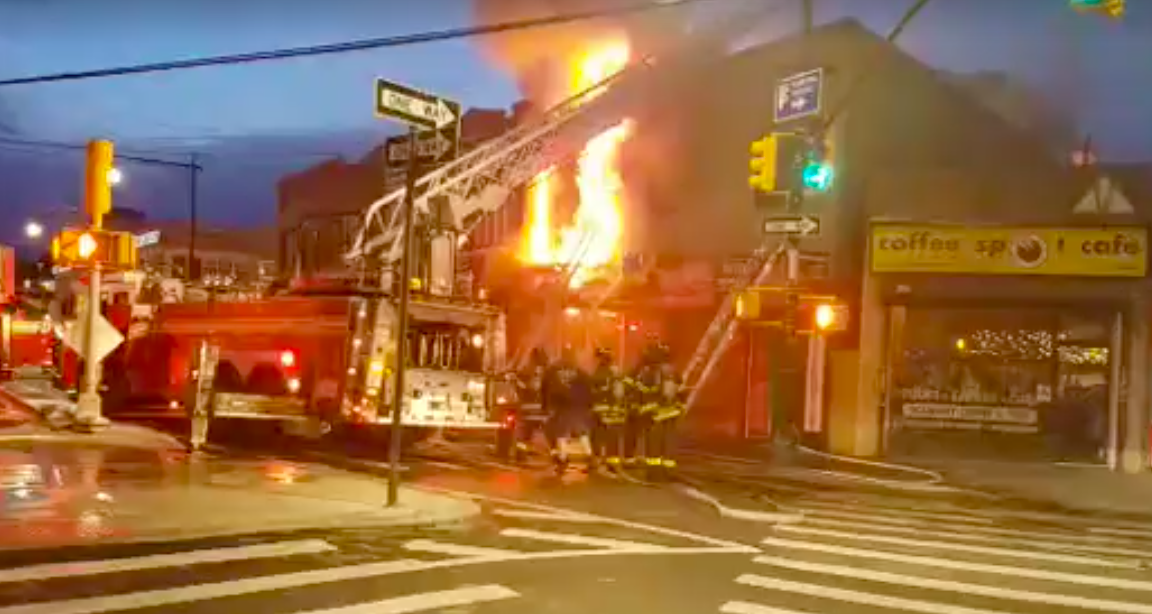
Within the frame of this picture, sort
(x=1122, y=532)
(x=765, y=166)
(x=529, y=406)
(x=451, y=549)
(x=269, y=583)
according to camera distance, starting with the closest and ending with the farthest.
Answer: (x=269, y=583), (x=451, y=549), (x=1122, y=532), (x=765, y=166), (x=529, y=406)

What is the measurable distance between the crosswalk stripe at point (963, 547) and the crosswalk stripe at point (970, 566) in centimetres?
68

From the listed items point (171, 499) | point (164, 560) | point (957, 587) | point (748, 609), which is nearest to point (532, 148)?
point (171, 499)

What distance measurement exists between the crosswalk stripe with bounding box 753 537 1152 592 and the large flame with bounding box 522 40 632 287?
16.7 m

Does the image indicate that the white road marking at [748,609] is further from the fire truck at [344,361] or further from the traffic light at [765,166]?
the traffic light at [765,166]

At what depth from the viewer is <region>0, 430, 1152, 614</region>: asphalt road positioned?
8.17m

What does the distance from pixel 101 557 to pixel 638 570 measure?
139 inches

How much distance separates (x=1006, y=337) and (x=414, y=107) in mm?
14277

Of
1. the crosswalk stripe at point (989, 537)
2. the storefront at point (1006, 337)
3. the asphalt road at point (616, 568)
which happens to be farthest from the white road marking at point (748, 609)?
the storefront at point (1006, 337)

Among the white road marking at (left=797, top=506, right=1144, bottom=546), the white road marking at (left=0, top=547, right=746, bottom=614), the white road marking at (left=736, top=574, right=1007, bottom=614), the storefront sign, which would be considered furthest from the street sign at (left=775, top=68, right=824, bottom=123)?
the white road marking at (left=736, top=574, right=1007, bottom=614)

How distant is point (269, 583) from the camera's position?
8.54m

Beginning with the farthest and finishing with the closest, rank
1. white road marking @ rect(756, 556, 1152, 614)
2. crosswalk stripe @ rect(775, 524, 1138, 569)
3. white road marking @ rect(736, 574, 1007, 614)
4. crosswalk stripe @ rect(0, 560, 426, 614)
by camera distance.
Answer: crosswalk stripe @ rect(775, 524, 1138, 569), white road marking @ rect(756, 556, 1152, 614), white road marking @ rect(736, 574, 1007, 614), crosswalk stripe @ rect(0, 560, 426, 614)

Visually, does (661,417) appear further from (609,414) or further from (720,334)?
(720,334)

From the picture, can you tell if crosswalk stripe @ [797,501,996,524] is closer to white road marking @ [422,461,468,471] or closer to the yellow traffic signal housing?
white road marking @ [422,461,468,471]

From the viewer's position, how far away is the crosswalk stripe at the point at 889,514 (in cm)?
1439
